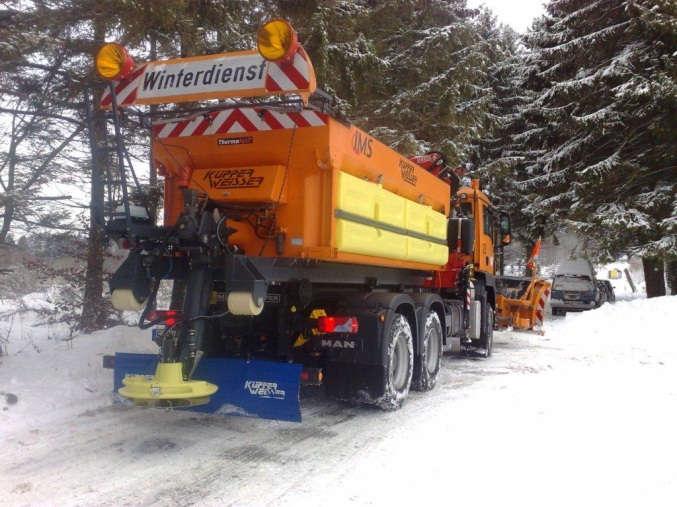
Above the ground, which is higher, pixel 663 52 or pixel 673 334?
pixel 663 52

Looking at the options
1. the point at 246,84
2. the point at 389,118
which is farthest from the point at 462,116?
the point at 246,84

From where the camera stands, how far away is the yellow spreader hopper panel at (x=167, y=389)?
4211mm

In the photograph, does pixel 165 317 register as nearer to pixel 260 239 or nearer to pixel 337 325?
pixel 260 239

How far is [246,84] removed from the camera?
4.54 m

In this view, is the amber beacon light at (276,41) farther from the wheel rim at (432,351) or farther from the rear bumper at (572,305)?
the rear bumper at (572,305)

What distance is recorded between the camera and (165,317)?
4699 mm

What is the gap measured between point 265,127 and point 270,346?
7.40 feet

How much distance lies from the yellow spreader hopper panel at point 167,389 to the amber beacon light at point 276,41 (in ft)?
7.90

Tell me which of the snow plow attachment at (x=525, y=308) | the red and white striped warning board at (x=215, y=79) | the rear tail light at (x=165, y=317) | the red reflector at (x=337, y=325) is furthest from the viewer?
the snow plow attachment at (x=525, y=308)

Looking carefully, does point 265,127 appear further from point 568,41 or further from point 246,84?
point 568,41

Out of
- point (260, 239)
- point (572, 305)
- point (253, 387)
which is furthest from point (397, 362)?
point (572, 305)

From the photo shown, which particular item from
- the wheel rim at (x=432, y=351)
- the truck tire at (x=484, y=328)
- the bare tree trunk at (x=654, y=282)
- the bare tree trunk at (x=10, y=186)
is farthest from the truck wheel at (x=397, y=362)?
the bare tree trunk at (x=654, y=282)

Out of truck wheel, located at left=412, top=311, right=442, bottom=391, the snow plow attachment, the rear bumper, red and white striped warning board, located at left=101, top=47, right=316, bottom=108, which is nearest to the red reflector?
truck wheel, located at left=412, top=311, right=442, bottom=391

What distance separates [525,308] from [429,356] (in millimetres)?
7415
